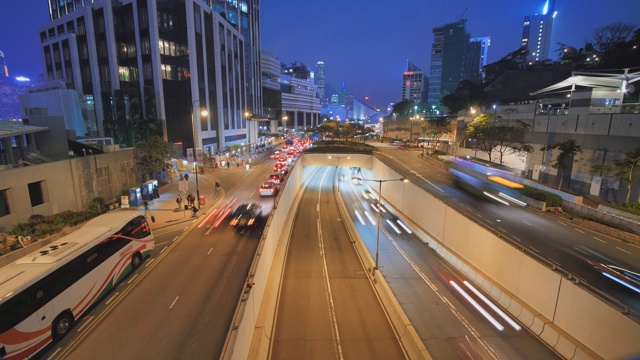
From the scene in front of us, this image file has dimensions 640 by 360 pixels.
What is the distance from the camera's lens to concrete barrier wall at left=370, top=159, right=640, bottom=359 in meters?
11.6

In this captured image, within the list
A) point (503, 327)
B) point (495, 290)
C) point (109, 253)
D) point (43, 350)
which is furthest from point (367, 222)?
point (43, 350)

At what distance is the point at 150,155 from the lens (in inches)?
1421

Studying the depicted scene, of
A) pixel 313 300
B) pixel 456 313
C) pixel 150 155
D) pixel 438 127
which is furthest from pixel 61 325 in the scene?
pixel 438 127

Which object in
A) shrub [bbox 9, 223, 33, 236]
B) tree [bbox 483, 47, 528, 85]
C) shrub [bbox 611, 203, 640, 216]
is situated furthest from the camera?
tree [bbox 483, 47, 528, 85]

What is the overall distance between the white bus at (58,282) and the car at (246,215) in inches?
424

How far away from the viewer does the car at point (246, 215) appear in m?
27.8

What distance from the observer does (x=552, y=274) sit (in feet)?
46.4

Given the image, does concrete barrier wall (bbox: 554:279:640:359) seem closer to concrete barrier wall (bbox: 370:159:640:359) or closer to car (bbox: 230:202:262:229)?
concrete barrier wall (bbox: 370:159:640:359)

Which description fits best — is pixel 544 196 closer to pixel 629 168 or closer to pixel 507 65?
pixel 629 168

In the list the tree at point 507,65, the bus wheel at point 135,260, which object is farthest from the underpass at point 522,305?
the tree at point 507,65

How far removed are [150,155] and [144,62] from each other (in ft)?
97.5

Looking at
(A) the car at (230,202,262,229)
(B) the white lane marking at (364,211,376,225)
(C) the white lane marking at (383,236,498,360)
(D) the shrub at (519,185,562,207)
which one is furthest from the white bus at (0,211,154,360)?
(D) the shrub at (519,185,562,207)

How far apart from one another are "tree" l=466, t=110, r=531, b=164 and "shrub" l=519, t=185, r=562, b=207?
16829 millimetres

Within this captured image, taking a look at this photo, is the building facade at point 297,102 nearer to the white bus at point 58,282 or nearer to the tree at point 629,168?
the tree at point 629,168
